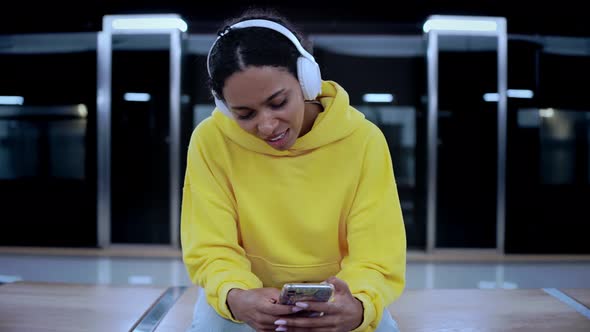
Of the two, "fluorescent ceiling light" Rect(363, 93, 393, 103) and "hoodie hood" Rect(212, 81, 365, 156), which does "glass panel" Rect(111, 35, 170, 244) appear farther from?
"hoodie hood" Rect(212, 81, 365, 156)

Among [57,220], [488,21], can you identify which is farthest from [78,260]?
[488,21]

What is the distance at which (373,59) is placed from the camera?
190 inches

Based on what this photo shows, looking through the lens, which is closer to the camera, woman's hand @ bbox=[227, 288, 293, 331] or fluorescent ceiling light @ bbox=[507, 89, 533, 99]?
woman's hand @ bbox=[227, 288, 293, 331]

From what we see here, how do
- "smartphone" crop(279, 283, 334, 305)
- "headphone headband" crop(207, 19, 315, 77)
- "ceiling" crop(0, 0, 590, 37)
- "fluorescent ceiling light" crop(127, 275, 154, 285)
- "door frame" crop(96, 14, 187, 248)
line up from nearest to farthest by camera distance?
"smartphone" crop(279, 283, 334, 305), "headphone headband" crop(207, 19, 315, 77), "fluorescent ceiling light" crop(127, 275, 154, 285), "ceiling" crop(0, 0, 590, 37), "door frame" crop(96, 14, 187, 248)

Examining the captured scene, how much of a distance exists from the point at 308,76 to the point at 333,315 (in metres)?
0.57

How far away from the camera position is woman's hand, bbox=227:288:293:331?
108cm

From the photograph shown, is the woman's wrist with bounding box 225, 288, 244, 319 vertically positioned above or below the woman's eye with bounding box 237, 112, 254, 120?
below

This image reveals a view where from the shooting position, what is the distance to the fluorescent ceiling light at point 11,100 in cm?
481

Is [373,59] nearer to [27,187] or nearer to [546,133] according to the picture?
[546,133]

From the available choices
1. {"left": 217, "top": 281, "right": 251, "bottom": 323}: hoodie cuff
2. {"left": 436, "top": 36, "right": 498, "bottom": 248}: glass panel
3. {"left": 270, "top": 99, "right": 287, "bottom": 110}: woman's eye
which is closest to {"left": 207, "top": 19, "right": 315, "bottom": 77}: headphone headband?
{"left": 270, "top": 99, "right": 287, "bottom": 110}: woman's eye

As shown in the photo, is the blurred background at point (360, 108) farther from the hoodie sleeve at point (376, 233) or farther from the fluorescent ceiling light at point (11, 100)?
the hoodie sleeve at point (376, 233)

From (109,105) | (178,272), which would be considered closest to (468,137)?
(178,272)

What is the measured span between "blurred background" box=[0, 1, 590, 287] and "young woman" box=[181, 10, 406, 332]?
3320 mm

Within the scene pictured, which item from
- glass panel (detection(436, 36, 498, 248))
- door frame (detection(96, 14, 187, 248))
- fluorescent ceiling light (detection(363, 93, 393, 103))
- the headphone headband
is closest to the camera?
the headphone headband
